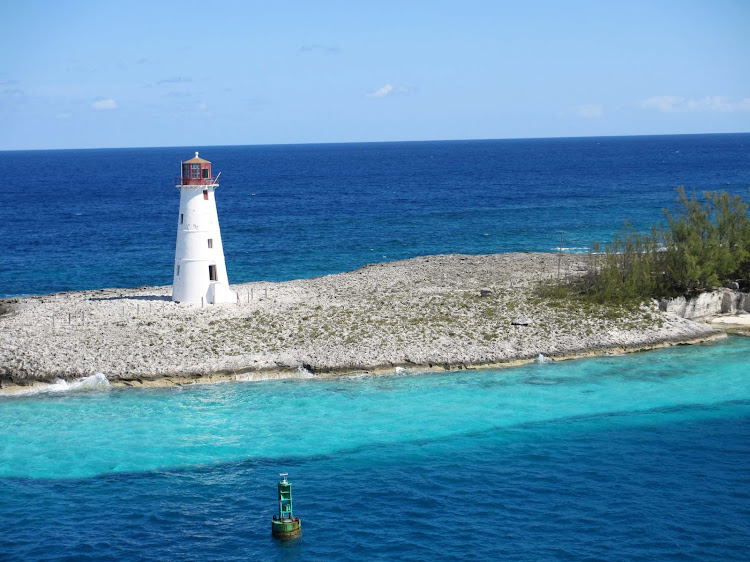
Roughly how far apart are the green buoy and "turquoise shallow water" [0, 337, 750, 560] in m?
0.49

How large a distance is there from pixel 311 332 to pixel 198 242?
1043 centimetres

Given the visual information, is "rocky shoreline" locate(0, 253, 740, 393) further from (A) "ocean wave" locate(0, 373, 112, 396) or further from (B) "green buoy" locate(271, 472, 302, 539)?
(B) "green buoy" locate(271, 472, 302, 539)

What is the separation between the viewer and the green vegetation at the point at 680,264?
5759 cm

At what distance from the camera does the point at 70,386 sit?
46.5m

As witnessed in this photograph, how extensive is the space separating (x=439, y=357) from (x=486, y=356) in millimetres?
2846

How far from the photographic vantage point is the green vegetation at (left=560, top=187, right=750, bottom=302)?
57.6 m

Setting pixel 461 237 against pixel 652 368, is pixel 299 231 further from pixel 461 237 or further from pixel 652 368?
pixel 652 368

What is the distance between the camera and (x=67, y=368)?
4719 centimetres

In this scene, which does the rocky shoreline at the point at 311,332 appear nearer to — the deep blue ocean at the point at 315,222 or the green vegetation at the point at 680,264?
the green vegetation at the point at 680,264

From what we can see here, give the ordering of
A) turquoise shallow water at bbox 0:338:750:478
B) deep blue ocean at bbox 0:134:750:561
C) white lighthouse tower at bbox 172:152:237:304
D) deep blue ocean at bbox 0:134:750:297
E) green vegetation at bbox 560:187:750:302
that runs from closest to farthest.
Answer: deep blue ocean at bbox 0:134:750:561, turquoise shallow water at bbox 0:338:750:478, white lighthouse tower at bbox 172:152:237:304, green vegetation at bbox 560:187:750:302, deep blue ocean at bbox 0:134:750:297

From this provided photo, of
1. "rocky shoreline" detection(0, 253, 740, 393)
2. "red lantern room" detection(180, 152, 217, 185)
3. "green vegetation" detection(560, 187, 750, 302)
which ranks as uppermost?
"red lantern room" detection(180, 152, 217, 185)

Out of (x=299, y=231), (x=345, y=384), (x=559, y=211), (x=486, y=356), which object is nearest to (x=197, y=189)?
(x=345, y=384)

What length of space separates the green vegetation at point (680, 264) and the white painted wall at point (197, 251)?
23.1 m

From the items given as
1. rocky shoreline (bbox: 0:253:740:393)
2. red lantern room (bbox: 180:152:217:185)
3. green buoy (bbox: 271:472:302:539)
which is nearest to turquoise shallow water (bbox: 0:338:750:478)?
rocky shoreline (bbox: 0:253:740:393)
